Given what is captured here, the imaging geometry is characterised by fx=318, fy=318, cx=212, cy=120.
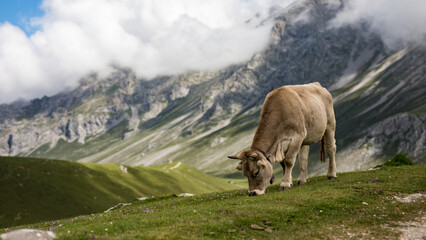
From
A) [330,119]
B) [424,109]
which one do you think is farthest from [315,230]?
[424,109]

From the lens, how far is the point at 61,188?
143 m

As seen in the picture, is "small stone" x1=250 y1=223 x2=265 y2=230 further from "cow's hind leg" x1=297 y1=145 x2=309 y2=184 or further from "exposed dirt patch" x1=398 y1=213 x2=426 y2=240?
"cow's hind leg" x1=297 y1=145 x2=309 y2=184

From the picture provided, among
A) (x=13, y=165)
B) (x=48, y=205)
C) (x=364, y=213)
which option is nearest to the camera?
(x=364, y=213)

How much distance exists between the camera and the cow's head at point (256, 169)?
1795cm

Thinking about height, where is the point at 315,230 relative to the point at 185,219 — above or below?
below

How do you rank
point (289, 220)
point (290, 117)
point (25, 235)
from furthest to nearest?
point (290, 117), point (289, 220), point (25, 235)

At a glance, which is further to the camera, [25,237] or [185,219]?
[185,219]

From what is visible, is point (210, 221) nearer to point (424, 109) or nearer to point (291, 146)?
point (291, 146)

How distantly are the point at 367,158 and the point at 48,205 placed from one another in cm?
17569

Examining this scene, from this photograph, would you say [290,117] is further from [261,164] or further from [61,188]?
[61,188]

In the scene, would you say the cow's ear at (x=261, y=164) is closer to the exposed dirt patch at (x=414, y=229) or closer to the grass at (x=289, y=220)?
the grass at (x=289, y=220)

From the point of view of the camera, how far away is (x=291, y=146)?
19906 mm

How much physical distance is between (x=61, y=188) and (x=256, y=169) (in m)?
146

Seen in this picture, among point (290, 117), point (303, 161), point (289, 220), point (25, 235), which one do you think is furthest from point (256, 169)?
point (25, 235)
